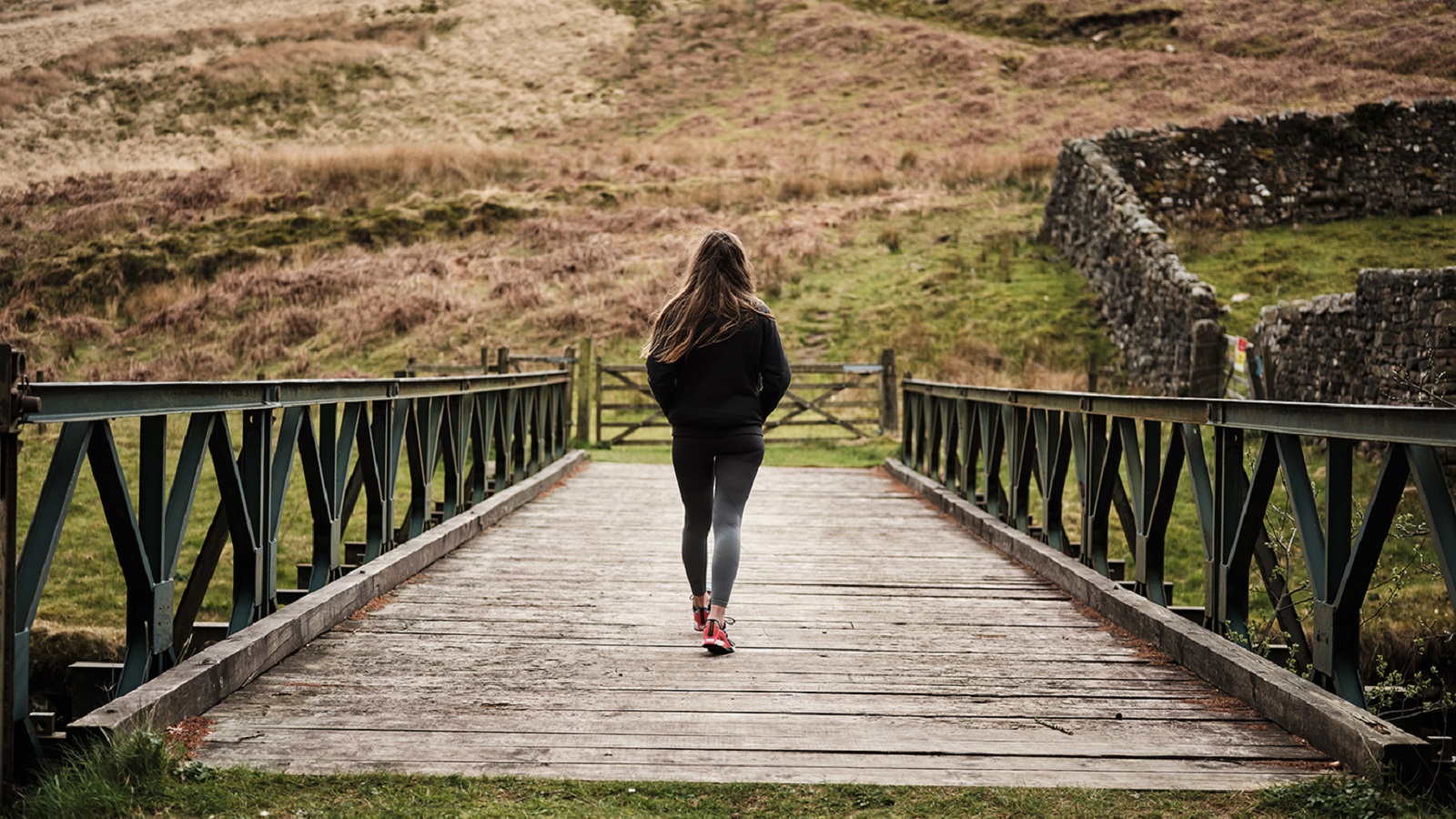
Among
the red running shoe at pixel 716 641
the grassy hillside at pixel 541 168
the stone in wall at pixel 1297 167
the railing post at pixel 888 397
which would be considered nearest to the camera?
the red running shoe at pixel 716 641

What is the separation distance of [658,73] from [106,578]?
130 ft

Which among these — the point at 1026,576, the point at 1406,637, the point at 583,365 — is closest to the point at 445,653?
the point at 1026,576

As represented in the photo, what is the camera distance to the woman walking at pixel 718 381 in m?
4.95

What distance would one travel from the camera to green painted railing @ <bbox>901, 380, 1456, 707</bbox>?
130 inches

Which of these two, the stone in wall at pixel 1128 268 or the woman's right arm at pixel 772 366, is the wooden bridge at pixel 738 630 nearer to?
the woman's right arm at pixel 772 366

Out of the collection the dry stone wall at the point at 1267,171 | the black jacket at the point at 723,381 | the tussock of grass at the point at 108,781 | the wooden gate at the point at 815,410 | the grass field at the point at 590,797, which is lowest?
the wooden gate at the point at 815,410

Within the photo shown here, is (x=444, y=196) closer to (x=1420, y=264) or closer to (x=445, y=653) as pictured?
(x=1420, y=264)

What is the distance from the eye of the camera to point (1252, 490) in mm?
4273

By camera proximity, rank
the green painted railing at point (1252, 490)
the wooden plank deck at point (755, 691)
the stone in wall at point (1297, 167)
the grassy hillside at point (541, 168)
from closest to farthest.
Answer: the green painted railing at point (1252, 490) → the wooden plank deck at point (755, 691) → the stone in wall at point (1297, 167) → the grassy hillside at point (541, 168)

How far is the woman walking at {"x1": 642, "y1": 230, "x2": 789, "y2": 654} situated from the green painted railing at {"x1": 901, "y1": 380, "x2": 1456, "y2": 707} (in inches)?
71.6

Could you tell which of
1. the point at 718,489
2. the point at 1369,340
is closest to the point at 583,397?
the point at 1369,340

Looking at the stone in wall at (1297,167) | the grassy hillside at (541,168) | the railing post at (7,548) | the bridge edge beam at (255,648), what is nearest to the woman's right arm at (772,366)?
the bridge edge beam at (255,648)

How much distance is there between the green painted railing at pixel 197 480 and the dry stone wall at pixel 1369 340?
739 centimetres

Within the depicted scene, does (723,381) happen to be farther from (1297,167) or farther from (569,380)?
(1297,167)
